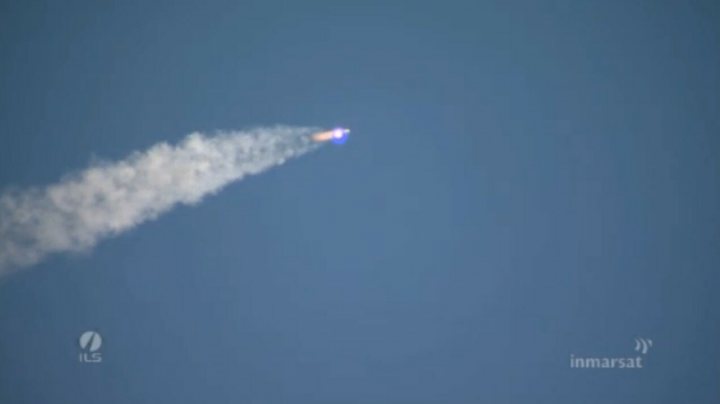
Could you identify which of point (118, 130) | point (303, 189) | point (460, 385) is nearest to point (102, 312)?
point (118, 130)

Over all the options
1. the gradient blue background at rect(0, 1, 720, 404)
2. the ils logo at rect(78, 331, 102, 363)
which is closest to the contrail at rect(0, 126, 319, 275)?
the gradient blue background at rect(0, 1, 720, 404)

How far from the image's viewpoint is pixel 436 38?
15.8 ft

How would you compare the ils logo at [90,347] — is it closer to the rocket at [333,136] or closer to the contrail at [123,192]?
the contrail at [123,192]

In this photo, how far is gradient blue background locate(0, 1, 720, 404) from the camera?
188 inches

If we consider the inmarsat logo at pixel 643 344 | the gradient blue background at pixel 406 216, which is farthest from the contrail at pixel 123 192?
the inmarsat logo at pixel 643 344

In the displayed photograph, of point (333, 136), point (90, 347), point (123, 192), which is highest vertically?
point (333, 136)

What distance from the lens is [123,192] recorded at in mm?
4828

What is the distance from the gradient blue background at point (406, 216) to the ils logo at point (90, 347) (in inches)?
3.0

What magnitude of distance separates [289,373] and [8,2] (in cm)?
407

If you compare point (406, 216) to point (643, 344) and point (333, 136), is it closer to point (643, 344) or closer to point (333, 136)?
point (333, 136)

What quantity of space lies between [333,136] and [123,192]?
1888 mm

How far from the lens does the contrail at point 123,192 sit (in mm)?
4812

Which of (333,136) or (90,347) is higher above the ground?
(333,136)

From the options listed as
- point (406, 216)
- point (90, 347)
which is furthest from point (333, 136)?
point (90, 347)
